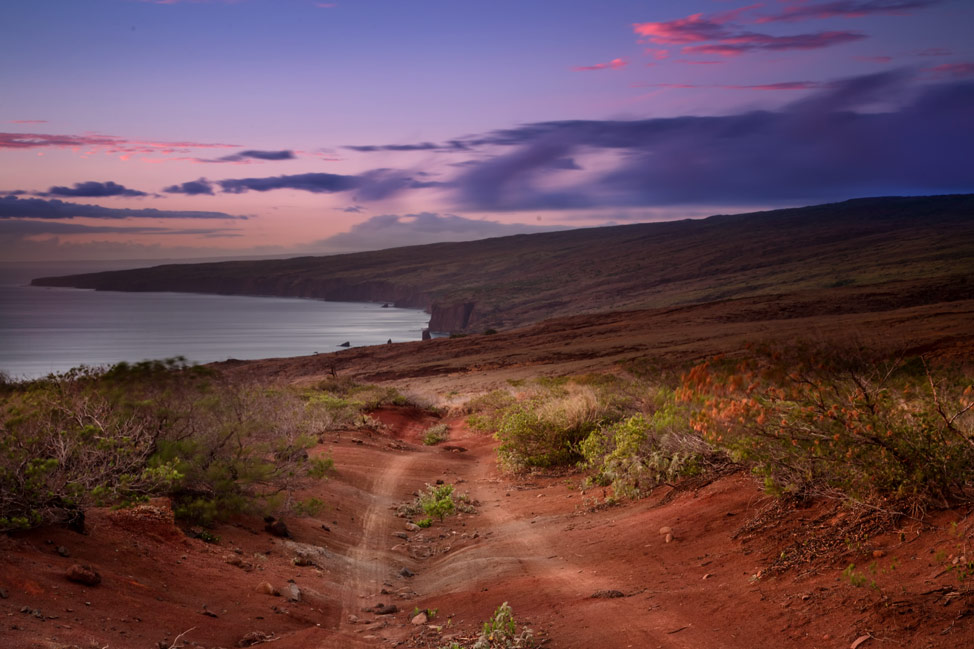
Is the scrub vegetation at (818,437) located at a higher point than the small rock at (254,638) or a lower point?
higher

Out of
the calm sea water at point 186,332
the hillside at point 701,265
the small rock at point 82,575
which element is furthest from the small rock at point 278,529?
the hillside at point 701,265

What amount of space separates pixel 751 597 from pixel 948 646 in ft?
4.94

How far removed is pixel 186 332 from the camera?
347ft

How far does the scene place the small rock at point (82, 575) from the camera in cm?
508

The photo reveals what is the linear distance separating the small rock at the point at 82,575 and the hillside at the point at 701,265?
188 ft

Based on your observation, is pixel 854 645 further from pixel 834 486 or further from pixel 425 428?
pixel 425 428

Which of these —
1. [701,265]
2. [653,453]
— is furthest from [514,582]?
[701,265]

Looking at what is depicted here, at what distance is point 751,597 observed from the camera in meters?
5.18

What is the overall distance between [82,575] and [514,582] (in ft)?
11.5

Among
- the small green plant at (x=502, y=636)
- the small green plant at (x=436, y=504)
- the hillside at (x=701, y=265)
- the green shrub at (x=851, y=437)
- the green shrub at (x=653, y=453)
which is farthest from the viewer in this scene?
the hillside at (x=701, y=265)

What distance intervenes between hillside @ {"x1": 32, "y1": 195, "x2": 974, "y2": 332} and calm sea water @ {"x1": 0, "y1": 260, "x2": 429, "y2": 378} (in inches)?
570

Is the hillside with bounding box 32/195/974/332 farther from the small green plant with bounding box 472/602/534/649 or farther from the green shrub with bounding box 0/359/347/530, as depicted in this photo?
the small green plant with bounding box 472/602/534/649

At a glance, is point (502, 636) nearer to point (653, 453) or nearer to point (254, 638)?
point (254, 638)

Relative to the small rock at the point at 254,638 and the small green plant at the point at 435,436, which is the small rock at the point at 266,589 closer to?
the small rock at the point at 254,638
